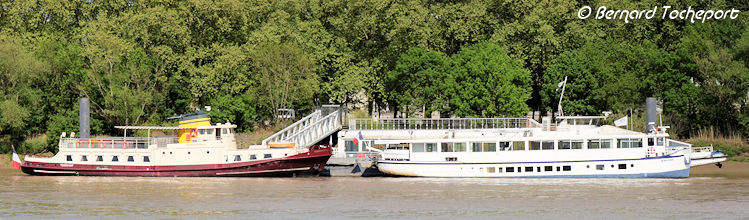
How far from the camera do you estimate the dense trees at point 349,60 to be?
297 feet

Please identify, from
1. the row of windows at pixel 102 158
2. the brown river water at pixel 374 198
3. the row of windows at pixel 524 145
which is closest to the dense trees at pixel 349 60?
the row of windows at pixel 102 158

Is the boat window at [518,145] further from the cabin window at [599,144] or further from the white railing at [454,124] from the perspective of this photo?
the white railing at [454,124]

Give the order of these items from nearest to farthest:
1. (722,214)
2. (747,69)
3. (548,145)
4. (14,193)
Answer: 1. (722,214)
2. (14,193)
3. (548,145)
4. (747,69)

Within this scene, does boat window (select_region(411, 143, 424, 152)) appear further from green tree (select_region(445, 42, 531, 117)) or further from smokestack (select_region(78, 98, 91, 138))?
smokestack (select_region(78, 98, 91, 138))

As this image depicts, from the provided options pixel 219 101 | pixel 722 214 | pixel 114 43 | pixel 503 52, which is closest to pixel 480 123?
pixel 503 52

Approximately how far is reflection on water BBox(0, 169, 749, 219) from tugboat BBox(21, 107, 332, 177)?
1.75 meters

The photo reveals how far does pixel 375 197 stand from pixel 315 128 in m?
25.9

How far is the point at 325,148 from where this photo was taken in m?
73.7

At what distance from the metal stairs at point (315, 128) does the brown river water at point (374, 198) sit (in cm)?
1114

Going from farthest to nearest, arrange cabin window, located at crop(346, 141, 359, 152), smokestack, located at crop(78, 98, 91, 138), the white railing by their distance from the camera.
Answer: the white railing
smokestack, located at crop(78, 98, 91, 138)
cabin window, located at crop(346, 141, 359, 152)

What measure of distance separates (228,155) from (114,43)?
2283 centimetres

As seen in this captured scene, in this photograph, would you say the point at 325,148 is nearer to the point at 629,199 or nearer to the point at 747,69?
the point at 629,199

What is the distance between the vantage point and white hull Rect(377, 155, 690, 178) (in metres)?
69.9

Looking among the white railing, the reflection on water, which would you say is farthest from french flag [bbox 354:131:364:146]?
the white railing
